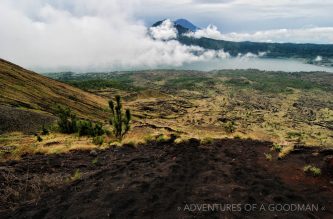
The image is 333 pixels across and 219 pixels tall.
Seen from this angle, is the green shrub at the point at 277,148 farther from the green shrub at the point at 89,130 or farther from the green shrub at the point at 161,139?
the green shrub at the point at 89,130

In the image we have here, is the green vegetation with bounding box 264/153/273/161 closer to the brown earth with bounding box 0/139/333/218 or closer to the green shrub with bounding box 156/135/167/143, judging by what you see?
the brown earth with bounding box 0/139/333/218

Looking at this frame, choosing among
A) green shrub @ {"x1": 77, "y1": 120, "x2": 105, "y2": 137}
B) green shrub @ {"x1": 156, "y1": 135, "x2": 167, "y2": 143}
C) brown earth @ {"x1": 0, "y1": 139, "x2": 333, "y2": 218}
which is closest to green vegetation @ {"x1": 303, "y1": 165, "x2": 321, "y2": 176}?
brown earth @ {"x1": 0, "y1": 139, "x2": 333, "y2": 218}

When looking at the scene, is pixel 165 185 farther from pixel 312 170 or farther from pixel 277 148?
pixel 277 148

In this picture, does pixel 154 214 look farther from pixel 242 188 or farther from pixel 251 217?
pixel 242 188

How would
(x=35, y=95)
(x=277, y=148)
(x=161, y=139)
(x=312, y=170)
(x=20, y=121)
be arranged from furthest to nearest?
(x=35, y=95), (x=20, y=121), (x=161, y=139), (x=277, y=148), (x=312, y=170)

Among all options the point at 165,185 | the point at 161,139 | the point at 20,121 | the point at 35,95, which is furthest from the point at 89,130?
the point at 35,95

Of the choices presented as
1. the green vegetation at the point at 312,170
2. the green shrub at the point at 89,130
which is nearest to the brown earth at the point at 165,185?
the green vegetation at the point at 312,170

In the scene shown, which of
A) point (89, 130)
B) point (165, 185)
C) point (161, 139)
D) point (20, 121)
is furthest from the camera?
point (20, 121)

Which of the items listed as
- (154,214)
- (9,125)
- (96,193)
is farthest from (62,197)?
(9,125)
